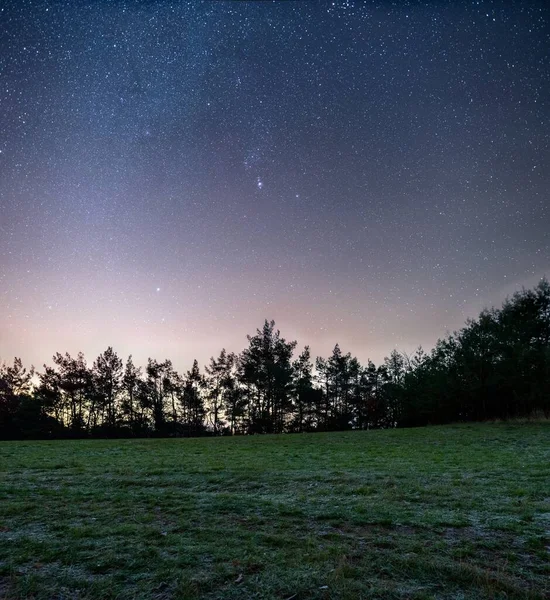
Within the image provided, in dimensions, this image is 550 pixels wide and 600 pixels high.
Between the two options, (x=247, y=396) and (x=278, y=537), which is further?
(x=247, y=396)

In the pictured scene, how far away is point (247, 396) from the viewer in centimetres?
6284

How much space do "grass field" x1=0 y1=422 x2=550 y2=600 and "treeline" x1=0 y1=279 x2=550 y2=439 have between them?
39.0 meters

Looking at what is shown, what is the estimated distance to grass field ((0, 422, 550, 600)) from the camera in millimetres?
4344

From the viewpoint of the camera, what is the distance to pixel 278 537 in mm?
5793

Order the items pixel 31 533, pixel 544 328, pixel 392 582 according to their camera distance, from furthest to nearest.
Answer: pixel 544 328
pixel 31 533
pixel 392 582

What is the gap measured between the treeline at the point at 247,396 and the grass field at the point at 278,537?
1537 inches

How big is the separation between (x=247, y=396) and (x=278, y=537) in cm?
5837

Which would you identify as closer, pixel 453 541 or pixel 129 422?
pixel 453 541

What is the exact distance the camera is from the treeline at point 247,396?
50406mm

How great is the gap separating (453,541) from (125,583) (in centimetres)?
431

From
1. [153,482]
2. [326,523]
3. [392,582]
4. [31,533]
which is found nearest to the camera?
[392,582]

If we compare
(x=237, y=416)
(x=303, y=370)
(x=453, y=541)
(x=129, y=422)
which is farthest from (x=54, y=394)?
(x=453, y=541)

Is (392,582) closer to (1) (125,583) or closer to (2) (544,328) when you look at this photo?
(1) (125,583)

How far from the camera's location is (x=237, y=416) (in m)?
62.5
